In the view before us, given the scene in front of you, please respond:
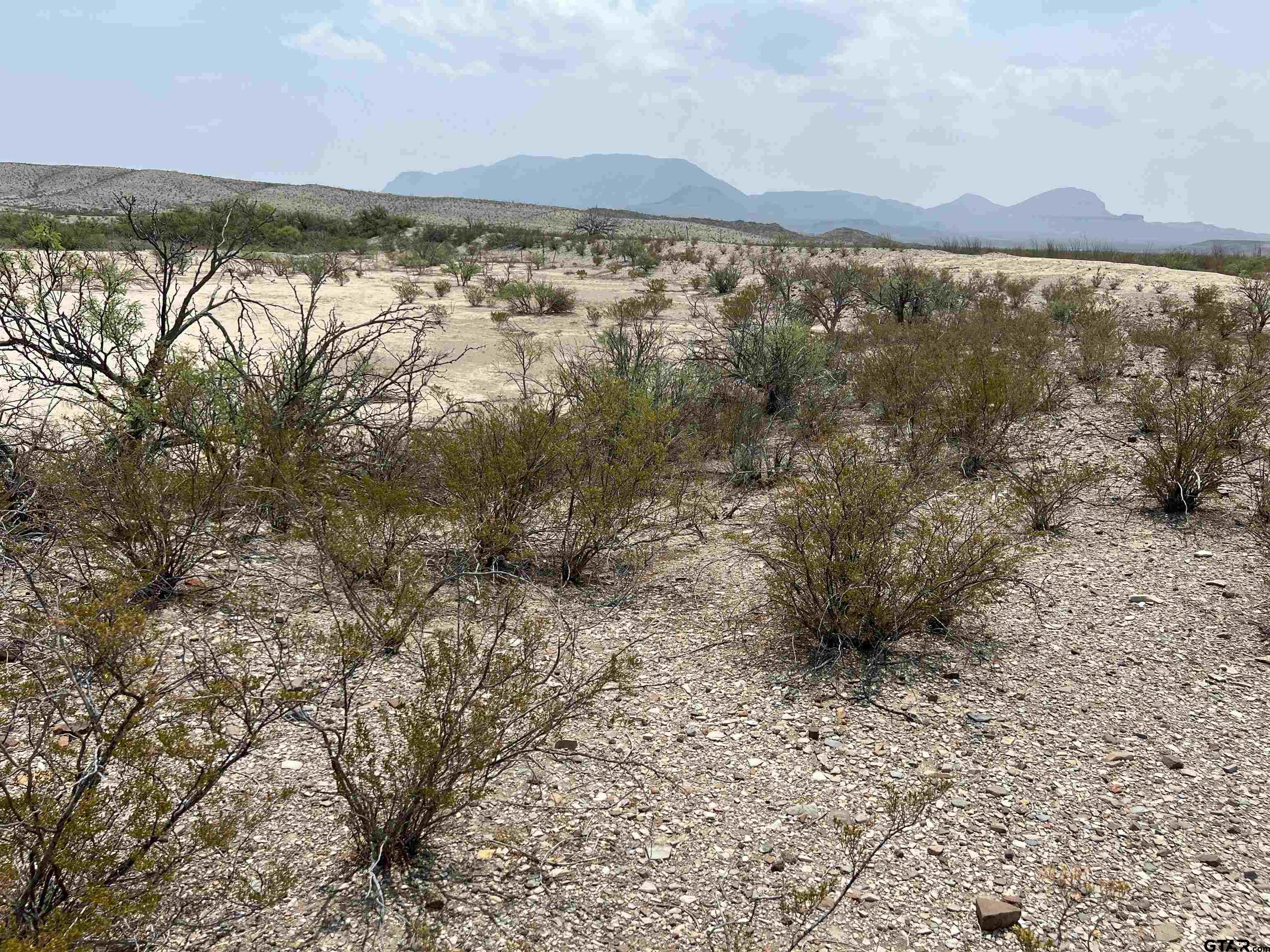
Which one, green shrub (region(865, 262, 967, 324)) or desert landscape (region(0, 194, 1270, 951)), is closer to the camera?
desert landscape (region(0, 194, 1270, 951))

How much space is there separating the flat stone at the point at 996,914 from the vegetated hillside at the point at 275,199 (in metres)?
46.9

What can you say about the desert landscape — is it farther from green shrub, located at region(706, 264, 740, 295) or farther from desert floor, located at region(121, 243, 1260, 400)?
green shrub, located at region(706, 264, 740, 295)

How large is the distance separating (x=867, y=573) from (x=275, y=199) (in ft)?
207

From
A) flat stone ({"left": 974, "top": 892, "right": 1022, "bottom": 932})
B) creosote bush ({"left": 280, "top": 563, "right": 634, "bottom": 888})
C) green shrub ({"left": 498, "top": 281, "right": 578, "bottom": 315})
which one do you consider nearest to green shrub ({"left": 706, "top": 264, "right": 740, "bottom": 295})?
green shrub ({"left": 498, "top": 281, "right": 578, "bottom": 315})

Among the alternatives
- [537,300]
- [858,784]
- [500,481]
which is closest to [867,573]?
[858,784]

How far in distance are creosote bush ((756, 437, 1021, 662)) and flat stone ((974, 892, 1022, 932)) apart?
1670 mm

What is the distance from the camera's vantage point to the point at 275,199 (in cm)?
5625

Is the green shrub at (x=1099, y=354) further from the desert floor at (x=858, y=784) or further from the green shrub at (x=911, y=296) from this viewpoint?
the desert floor at (x=858, y=784)

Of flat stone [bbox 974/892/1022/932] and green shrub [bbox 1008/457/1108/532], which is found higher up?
green shrub [bbox 1008/457/1108/532]

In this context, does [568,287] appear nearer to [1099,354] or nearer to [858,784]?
[1099,354]

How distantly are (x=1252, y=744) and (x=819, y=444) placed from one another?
4.61 metres

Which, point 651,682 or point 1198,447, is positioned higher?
point 1198,447

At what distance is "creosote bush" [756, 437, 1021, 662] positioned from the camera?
4242mm

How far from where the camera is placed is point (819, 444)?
25.1 ft
